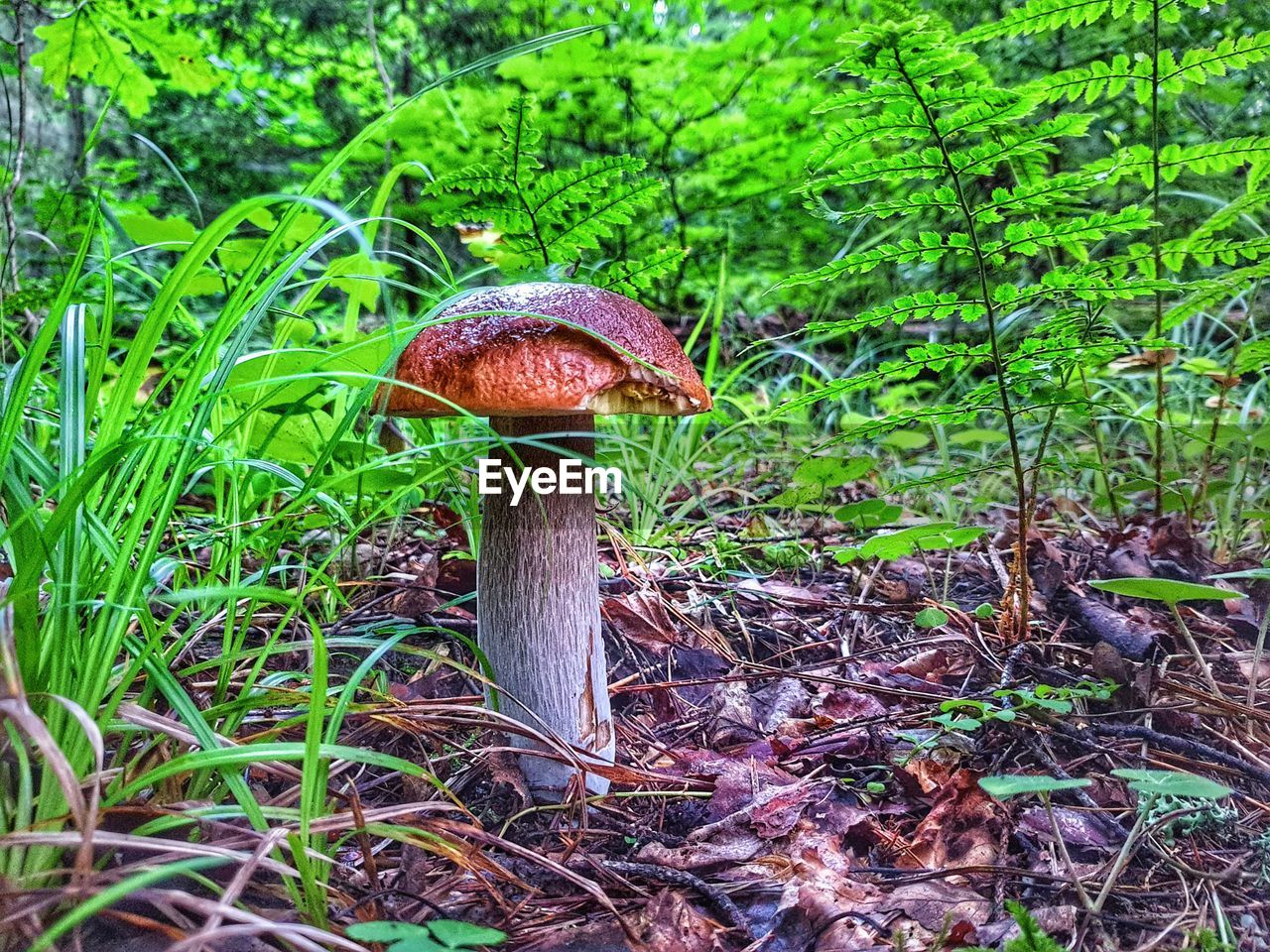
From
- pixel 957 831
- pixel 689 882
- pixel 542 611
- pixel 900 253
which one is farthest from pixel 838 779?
pixel 900 253

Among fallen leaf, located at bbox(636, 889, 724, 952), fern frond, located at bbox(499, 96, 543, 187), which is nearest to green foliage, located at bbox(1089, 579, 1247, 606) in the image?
fallen leaf, located at bbox(636, 889, 724, 952)

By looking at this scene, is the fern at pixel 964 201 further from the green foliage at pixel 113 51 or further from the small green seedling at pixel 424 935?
the green foliage at pixel 113 51

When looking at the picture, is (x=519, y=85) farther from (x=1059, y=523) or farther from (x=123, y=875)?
(x=123, y=875)

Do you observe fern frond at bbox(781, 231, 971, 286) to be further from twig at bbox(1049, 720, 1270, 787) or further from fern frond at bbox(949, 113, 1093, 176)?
twig at bbox(1049, 720, 1270, 787)

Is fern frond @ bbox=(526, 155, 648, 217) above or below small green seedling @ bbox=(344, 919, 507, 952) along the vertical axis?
above

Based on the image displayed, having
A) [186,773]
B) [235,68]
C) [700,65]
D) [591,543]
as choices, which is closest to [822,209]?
[591,543]

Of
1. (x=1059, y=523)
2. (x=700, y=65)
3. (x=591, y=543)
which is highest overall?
(x=700, y=65)

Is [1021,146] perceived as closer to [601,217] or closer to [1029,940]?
[601,217]

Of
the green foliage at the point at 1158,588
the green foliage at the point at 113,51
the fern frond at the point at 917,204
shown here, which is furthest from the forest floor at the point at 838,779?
the green foliage at the point at 113,51

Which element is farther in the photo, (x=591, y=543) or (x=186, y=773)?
(x=591, y=543)
